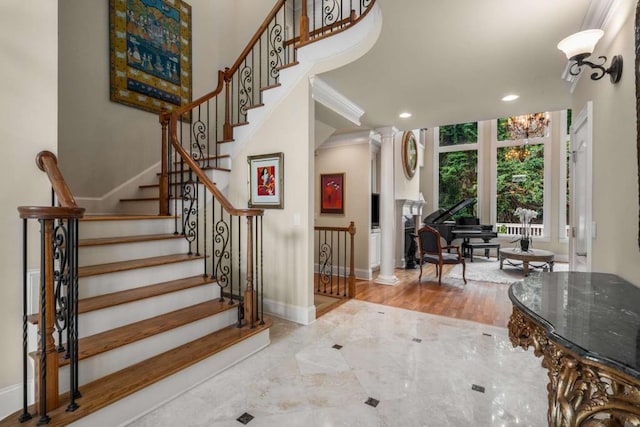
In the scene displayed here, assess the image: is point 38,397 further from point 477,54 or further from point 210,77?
Answer: point 210,77

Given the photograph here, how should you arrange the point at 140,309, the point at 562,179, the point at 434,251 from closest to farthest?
the point at 140,309, the point at 434,251, the point at 562,179

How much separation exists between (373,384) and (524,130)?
8.86 meters

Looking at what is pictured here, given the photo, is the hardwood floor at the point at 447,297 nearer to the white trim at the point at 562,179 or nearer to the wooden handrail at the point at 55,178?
the wooden handrail at the point at 55,178

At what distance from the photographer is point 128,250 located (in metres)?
2.67

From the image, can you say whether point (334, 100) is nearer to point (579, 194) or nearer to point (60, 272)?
point (579, 194)

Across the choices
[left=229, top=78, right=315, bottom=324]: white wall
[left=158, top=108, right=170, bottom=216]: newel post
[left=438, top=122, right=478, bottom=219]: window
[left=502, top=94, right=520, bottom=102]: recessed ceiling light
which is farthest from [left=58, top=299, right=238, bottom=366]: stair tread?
[left=438, top=122, right=478, bottom=219]: window

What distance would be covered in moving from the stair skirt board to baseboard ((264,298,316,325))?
0.75 m

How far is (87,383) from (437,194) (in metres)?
9.34

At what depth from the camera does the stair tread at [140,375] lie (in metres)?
1.53

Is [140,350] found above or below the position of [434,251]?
below

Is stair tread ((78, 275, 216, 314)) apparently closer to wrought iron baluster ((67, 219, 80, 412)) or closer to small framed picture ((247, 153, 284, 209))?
wrought iron baluster ((67, 219, 80, 412))

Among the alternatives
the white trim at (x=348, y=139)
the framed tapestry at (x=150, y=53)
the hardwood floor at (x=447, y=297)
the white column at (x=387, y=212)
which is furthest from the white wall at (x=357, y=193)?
the framed tapestry at (x=150, y=53)

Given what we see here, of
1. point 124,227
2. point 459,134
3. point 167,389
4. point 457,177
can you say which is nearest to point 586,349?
point 167,389

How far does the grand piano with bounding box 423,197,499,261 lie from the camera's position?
727 cm
